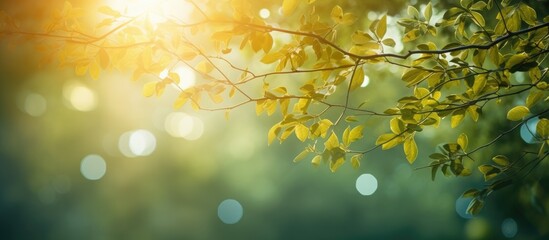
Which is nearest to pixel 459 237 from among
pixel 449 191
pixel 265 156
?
pixel 449 191

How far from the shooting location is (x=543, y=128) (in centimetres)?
240

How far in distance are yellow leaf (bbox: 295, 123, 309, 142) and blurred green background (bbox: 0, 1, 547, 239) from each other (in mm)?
20146

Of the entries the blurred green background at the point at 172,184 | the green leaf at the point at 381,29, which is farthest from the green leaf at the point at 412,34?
the blurred green background at the point at 172,184

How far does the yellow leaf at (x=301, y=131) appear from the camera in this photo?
7.64 ft

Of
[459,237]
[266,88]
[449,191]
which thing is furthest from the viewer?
[459,237]

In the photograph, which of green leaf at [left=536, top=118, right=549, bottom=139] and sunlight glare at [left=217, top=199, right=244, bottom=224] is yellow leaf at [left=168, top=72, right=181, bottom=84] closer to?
green leaf at [left=536, top=118, right=549, bottom=139]

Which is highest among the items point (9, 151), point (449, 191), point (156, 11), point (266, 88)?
point (9, 151)

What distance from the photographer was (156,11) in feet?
6.81

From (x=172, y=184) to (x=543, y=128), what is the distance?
23.4 metres

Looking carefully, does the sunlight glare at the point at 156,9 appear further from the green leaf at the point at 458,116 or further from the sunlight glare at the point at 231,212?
the sunlight glare at the point at 231,212

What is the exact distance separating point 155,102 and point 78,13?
26.9 meters

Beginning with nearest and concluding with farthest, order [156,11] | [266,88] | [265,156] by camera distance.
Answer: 1. [156,11]
2. [266,88]
3. [265,156]

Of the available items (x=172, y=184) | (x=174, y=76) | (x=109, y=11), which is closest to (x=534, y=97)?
(x=174, y=76)

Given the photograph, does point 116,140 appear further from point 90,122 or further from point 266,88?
point 266,88
